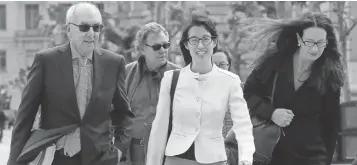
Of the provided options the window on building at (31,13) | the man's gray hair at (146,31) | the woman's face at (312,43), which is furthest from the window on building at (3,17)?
the woman's face at (312,43)

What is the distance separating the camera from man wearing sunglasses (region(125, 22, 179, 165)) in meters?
7.77

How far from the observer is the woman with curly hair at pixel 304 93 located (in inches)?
258

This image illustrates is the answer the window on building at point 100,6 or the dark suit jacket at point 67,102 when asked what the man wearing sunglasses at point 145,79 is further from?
the window on building at point 100,6

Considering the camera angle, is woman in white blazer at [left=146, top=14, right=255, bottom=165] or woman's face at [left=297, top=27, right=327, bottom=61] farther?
woman's face at [left=297, top=27, right=327, bottom=61]

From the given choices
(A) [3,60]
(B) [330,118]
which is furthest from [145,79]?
(A) [3,60]

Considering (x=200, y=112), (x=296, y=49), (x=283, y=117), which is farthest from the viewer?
(x=296, y=49)

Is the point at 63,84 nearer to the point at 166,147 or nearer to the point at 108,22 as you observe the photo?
the point at 166,147

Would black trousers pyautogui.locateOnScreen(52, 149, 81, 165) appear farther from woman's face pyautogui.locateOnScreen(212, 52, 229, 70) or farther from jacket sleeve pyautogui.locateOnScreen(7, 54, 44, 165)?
woman's face pyautogui.locateOnScreen(212, 52, 229, 70)

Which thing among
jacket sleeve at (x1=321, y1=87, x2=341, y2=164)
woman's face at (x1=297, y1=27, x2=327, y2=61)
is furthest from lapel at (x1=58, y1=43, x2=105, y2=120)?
jacket sleeve at (x1=321, y1=87, x2=341, y2=164)

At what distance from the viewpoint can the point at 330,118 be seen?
260 inches

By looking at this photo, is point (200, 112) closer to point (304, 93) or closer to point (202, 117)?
point (202, 117)

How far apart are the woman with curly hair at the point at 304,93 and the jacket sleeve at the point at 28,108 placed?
5.40ft

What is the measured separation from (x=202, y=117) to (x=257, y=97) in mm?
1399

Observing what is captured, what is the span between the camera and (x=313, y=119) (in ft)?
21.5
